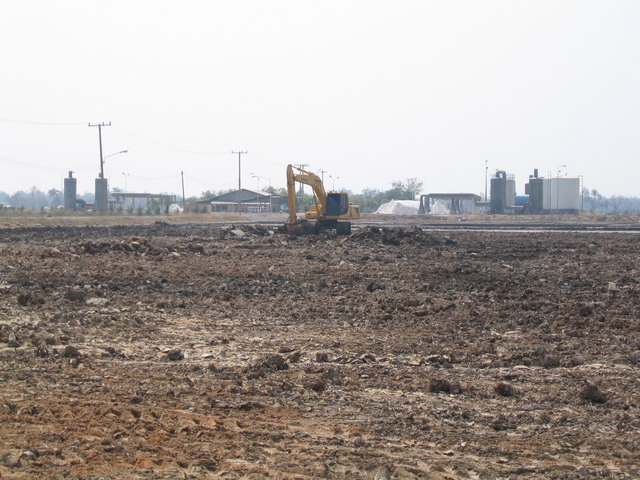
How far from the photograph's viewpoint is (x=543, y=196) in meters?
100

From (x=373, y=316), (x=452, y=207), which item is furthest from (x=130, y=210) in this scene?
(x=373, y=316)

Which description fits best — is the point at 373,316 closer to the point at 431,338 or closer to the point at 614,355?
the point at 431,338

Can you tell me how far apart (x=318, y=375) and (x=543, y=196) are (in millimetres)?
94840

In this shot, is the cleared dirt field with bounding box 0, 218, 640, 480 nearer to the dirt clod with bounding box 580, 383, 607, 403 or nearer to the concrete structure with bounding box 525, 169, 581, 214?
the dirt clod with bounding box 580, 383, 607, 403

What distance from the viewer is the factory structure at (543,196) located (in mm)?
99188

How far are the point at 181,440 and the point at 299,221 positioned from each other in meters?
33.9

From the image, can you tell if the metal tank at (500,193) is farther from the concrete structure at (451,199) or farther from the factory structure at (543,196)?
the concrete structure at (451,199)

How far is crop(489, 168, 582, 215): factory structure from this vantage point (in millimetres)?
99188

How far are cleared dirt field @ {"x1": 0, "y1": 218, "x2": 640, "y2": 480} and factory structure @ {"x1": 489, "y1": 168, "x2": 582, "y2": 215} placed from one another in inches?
3131

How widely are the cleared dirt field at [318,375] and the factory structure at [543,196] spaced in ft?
261

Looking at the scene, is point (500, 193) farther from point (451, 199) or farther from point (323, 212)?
point (323, 212)

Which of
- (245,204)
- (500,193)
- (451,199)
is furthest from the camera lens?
(245,204)

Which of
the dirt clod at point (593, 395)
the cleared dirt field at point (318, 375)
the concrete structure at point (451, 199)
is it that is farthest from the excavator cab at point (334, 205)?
the concrete structure at point (451, 199)

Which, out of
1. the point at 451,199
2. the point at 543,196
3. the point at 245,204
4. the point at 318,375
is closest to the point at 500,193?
the point at 543,196
